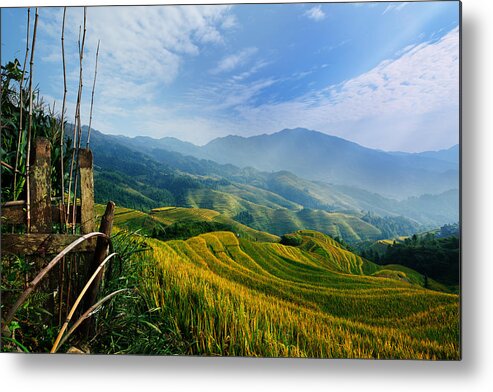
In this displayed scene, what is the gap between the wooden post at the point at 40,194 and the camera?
254cm

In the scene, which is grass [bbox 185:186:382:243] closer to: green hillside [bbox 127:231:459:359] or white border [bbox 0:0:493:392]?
green hillside [bbox 127:231:459:359]

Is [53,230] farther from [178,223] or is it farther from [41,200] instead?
[178,223]

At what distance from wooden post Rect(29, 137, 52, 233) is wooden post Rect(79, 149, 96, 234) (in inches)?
7.1

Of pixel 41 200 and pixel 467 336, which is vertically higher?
pixel 41 200

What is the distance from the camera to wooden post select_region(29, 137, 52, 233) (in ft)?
8.34

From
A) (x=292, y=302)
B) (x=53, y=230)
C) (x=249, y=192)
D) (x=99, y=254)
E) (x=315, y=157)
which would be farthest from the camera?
(x=249, y=192)

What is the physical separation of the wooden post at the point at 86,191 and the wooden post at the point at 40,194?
0.18m

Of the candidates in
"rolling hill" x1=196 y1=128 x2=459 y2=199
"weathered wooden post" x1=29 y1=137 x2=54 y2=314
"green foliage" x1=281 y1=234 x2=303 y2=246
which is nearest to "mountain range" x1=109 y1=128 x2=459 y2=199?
"rolling hill" x1=196 y1=128 x2=459 y2=199

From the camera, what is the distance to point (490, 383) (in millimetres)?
2619

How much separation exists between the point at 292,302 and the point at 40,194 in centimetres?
159

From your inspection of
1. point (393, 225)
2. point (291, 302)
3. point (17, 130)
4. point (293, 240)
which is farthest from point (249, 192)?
point (17, 130)

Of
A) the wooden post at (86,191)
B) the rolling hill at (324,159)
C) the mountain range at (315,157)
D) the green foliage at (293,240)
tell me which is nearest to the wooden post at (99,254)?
the wooden post at (86,191)

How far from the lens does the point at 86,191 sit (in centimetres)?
261

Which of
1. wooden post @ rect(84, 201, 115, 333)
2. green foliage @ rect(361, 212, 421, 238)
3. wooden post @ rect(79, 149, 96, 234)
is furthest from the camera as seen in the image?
green foliage @ rect(361, 212, 421, 238)
